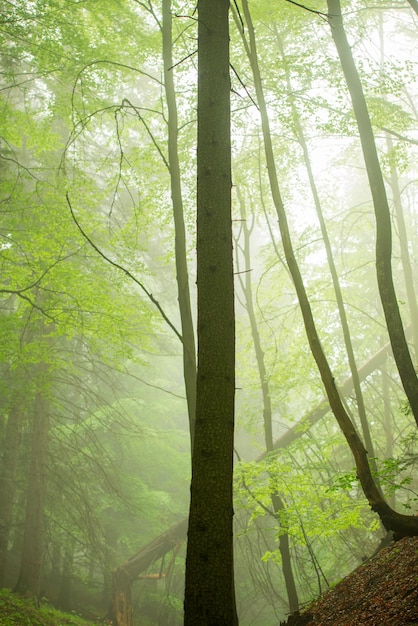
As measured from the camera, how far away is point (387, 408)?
52.1 feet

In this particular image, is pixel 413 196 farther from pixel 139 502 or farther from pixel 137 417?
pixel 139 502

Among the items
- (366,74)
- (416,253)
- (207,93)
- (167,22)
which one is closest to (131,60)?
(167,22)

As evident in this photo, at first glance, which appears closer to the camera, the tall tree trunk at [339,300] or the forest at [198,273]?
the forest at [198,273]

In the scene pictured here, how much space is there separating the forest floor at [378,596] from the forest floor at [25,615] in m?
5.18

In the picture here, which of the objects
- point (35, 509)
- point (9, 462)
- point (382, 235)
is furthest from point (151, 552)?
A: point (382, 235)

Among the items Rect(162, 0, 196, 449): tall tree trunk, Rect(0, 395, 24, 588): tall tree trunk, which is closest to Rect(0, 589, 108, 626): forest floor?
Rect(0, 395, 24, 588): tall tree trunk

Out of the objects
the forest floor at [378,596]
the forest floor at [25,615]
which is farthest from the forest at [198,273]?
the forest floor at [25,615]

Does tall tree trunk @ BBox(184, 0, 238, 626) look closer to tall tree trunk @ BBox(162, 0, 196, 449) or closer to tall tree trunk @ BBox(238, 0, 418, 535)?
tall tree trunk @ BBox(162, 0, 196, 449)

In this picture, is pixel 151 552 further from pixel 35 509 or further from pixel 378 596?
pixel 378 596

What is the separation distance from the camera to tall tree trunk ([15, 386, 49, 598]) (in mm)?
10734

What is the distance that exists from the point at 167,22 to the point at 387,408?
13076 mm

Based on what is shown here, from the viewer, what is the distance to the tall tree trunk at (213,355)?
290cm

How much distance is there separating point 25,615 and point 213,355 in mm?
7963

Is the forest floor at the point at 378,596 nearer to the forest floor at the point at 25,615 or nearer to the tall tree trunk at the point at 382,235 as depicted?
the tall tree trunk at the point at 382,235
